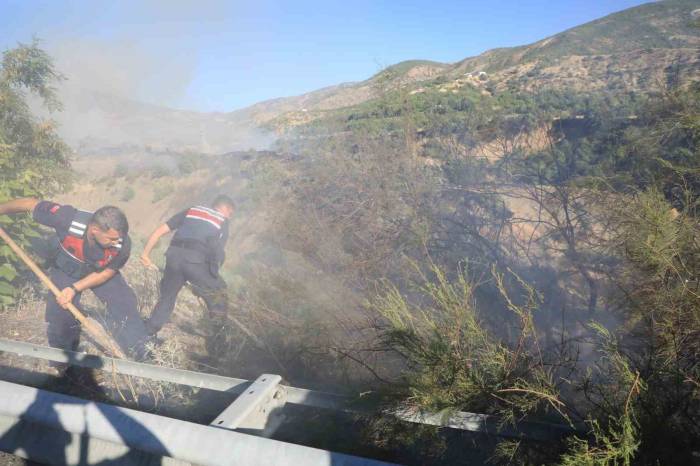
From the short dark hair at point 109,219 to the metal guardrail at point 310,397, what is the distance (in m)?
1.25

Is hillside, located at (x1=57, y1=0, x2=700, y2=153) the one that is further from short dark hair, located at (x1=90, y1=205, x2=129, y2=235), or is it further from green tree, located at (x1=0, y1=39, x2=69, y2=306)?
green tree, located at (x1=0, y1=39, x2=69, y2=306)

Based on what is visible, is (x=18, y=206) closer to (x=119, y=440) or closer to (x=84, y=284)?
(x=84, y=284)

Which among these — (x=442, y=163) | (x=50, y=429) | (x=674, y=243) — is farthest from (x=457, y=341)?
(x=442, y=163)

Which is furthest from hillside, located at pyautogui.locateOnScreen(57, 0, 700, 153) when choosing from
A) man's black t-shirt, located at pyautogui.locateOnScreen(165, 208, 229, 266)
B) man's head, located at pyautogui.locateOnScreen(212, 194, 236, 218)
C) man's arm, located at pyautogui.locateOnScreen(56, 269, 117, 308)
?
man's arm, located at pyautogui.locateOnScreen(56, 269, 117, 308)

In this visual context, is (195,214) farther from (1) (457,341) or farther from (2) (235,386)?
(1) (457,341)

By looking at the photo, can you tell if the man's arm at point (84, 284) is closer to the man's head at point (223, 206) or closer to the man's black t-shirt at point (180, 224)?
the man's black t-shirt at point (180, 224)

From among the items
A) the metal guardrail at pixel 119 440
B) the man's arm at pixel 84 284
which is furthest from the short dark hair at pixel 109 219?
the metal guardrail at pixel 119 440

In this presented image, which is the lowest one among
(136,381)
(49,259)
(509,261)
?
(509,261)

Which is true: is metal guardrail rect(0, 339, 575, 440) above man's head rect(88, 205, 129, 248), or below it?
below

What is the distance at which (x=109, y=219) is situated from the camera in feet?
12.2

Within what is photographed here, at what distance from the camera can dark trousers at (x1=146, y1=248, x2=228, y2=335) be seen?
453 centimetres

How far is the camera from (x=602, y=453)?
154 cm

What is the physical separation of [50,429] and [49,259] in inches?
140

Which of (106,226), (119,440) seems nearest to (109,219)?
(106,226)
